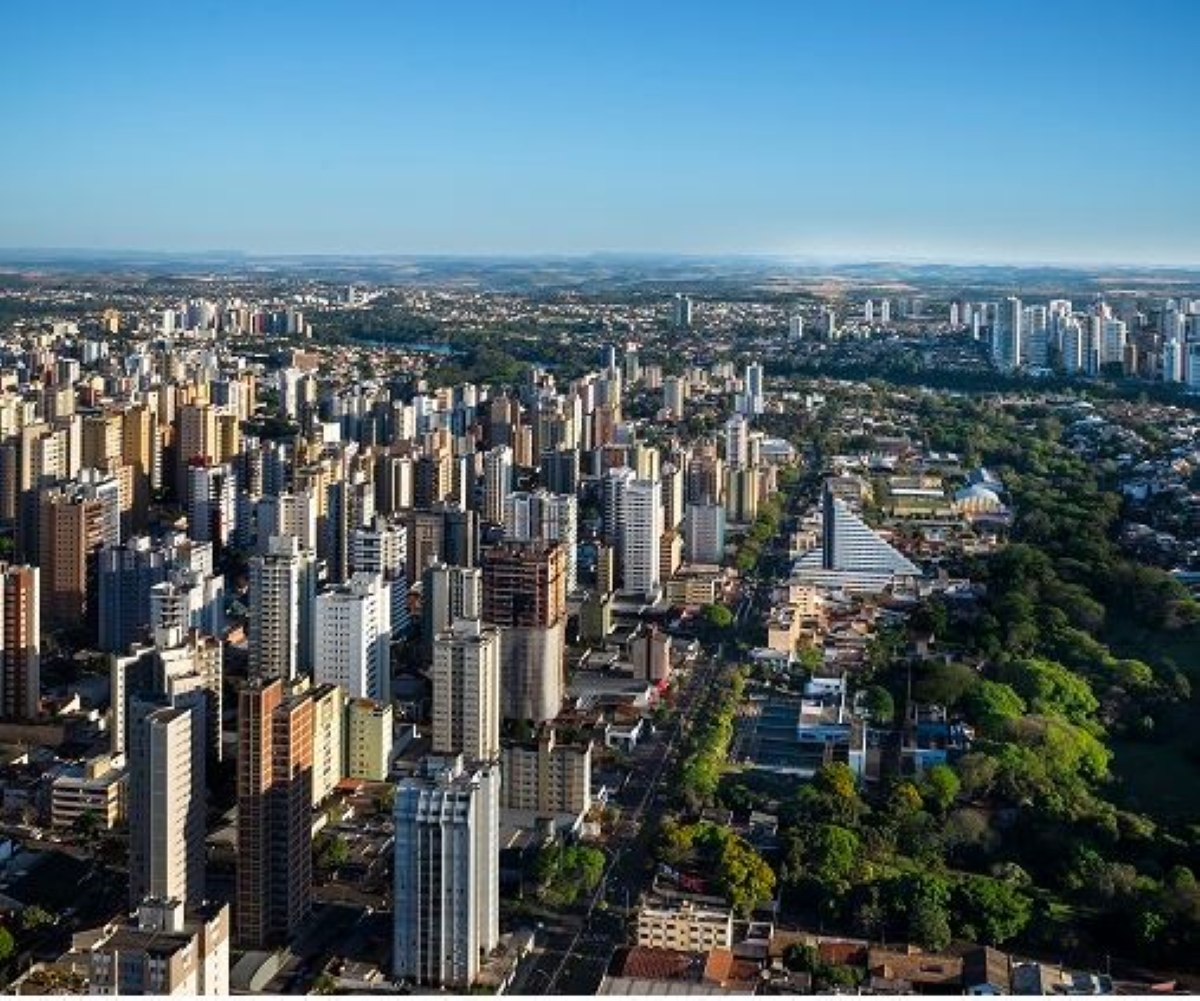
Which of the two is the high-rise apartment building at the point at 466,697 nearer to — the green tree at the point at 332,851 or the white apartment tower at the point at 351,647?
the white apartment tower at the point at 351,647

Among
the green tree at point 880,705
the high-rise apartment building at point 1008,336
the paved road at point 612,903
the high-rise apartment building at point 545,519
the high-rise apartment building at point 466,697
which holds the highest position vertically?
the high-rise apartment building at point 1008,336

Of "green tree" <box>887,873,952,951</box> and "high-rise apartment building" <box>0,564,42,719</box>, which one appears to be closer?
"green tree" <box>887,873,952,951</box>

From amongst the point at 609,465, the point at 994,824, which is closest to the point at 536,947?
the point at 994,824

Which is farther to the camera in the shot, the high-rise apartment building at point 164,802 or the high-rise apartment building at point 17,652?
the high-rise apartment building at point 17,652

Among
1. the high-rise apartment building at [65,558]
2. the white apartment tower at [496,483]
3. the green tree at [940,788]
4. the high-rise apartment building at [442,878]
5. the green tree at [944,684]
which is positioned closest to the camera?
the high-rise apartment building at [442,878]

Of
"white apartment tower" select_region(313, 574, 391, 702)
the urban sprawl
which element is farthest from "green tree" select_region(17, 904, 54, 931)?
"white apartment tower" select_region(313, 574, 391, 702)

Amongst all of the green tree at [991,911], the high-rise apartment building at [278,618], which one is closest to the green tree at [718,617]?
the high-rise apartment building at [278,618]

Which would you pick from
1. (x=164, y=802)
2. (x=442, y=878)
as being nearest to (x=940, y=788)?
(x=442, y=878)

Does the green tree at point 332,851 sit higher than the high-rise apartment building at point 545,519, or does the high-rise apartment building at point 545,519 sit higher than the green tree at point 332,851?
the high-rise apartment building at point 545,519

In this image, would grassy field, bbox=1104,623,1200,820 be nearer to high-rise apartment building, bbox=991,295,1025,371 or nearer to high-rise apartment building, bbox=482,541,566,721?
high-rise apartment building, bbox=482,541,566,721

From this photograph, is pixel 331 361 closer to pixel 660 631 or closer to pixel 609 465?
pixel 609 465

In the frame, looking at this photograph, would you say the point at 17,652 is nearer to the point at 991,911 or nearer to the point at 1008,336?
the point at 991,911

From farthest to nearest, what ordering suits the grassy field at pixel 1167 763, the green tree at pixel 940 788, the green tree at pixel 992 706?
the green tree at pixel 992 706 → the grassy field at pixel 1167 763 → the green tree at pixel 940 788
